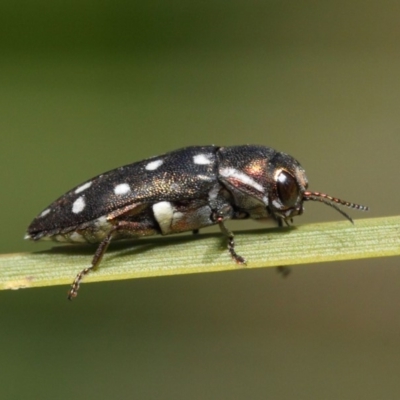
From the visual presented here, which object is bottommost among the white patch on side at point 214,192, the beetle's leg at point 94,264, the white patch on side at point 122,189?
the beetle's leg at point 94,264

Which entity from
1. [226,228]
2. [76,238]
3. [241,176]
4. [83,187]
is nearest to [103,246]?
[76,238]

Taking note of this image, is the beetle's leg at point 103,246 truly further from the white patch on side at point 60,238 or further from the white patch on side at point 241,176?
the white patch on side at point 241,176

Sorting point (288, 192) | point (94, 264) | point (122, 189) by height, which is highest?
point (122, 189)

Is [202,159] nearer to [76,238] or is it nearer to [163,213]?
[163,213]

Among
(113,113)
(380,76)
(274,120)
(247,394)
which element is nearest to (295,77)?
(274,120)

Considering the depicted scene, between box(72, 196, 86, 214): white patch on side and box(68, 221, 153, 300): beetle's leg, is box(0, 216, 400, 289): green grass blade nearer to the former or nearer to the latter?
box(68, 221, 153, 300): beetle's leg

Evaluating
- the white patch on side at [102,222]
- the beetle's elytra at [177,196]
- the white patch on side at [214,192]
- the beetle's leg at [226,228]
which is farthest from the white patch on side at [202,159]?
the white patch on side at [102,222]

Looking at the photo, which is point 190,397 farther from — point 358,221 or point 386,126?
point 386,126
